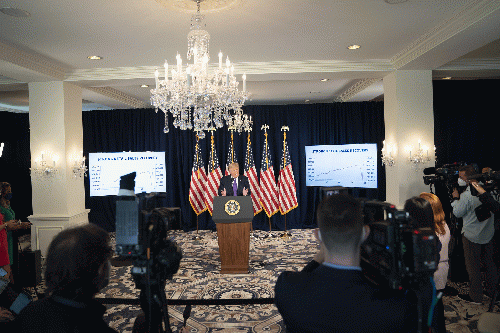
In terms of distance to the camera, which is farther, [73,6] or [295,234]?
[295,234]

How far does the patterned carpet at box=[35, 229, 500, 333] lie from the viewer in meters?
3.29

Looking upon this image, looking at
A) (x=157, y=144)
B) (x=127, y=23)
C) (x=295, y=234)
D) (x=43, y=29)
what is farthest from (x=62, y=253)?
(x=157, y=144)

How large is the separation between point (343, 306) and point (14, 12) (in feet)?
12.1

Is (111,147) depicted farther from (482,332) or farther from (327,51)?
(482,332)

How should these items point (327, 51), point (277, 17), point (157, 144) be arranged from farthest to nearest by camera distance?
point (157, 144), point (327, 51), point (277, 17)

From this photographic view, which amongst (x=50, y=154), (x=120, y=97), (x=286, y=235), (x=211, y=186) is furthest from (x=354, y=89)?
(x=50, y=154)

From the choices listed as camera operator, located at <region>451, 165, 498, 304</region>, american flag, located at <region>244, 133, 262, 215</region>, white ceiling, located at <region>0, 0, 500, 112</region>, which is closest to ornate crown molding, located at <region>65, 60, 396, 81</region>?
white ceiling, located at <region>0, 0, 500, 112</region>

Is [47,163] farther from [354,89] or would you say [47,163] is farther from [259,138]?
[354,89]

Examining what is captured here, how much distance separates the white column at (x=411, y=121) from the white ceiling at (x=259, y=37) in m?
0.22

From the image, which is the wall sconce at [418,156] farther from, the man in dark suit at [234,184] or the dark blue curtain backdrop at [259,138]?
the dark blue curtain backdrop at [259,138]

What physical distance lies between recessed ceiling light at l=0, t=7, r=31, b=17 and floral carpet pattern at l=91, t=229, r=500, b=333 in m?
2.84

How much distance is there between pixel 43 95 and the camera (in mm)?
5445

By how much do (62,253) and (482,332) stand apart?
153cm

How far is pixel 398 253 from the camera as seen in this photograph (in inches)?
51.9
